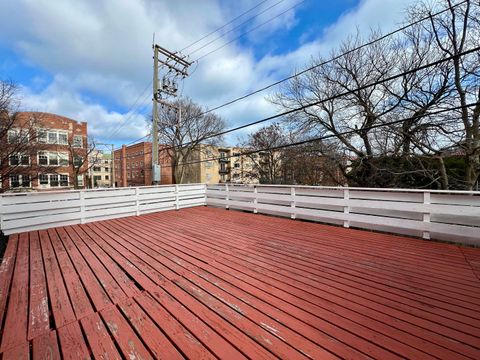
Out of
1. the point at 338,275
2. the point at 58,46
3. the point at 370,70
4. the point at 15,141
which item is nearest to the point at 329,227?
the point at 338,275

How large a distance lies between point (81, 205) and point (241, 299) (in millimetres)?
5045

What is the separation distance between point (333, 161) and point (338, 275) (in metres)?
8.00

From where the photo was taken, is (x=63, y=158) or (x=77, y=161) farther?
(x=63, y=158)

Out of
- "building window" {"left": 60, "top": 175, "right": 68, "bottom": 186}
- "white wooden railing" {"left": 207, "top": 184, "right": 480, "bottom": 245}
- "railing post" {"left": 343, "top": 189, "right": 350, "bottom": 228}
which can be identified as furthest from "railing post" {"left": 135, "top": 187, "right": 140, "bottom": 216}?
"building window" {"left": 60, "top": 175, "right": 68, "bottom": 186}

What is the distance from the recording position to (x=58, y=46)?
324 inches

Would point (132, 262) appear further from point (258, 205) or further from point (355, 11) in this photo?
point (355, 11)

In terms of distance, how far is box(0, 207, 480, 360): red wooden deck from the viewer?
1.43m

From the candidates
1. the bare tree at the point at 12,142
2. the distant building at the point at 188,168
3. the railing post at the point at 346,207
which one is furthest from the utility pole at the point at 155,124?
the distant building at the point at 188,168

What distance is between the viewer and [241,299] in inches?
77.6

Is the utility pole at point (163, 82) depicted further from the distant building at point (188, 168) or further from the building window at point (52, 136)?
the building window at point (52, 136)

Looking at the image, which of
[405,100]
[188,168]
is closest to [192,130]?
[188,168]

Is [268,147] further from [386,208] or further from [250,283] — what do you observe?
[250,283]

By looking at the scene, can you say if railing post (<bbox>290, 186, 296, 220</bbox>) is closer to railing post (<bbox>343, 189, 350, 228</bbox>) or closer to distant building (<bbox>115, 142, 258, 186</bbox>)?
railing post (<bbox>343, 189, 350, 228</bbox>)

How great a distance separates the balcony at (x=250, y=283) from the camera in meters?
1.46
